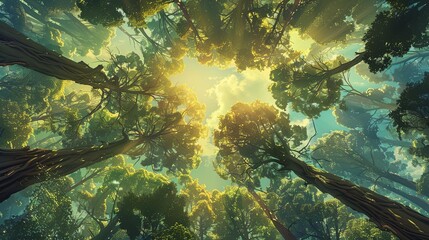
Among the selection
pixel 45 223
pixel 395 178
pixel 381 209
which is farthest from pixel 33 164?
pixel 395 178

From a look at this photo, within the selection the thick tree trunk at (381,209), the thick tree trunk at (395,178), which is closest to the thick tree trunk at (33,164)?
the thick tree trunk at (381,209)

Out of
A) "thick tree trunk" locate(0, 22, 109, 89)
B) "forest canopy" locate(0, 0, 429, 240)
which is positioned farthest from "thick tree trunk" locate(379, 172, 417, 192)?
"thick tree trunk" locate(0, 22, 109, 89)

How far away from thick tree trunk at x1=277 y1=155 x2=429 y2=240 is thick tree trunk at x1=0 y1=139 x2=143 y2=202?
4.11 meters

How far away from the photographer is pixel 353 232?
16.5 m

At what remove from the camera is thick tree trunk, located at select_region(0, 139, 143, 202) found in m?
3.34

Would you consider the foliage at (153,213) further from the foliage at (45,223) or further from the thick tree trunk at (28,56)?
the thick tree trunk at (28,56)

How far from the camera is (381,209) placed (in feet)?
12.6

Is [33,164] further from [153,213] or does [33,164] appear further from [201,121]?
[201,121]

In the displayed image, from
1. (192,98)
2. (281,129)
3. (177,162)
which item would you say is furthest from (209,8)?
(177,162)

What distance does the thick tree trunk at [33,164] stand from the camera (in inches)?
131

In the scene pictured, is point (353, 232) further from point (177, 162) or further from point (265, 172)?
point (177, 162)

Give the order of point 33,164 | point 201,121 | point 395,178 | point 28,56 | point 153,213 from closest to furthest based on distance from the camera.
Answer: point 33,164, point 28,56, point 153,213, point 201,121, point 395,178

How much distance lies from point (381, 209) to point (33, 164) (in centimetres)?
465

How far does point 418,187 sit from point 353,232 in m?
10.5
